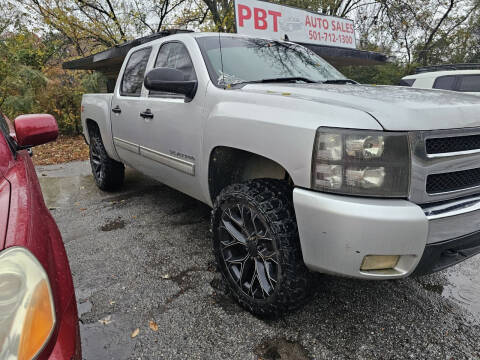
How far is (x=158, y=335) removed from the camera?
6.23 feet

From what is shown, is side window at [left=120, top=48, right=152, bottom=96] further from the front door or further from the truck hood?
the truck hood

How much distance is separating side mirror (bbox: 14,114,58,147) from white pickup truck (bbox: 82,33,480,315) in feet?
2.46

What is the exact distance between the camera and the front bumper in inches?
55.9

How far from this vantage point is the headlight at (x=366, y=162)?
4.74 feet

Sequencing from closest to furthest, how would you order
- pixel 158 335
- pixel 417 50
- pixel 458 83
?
pixel 158 335, pixel 458 83, pixel 417 50

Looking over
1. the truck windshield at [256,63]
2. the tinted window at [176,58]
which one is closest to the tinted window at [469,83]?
the truck windshield at [256,63]

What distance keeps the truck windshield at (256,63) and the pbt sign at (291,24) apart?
14.5 ft

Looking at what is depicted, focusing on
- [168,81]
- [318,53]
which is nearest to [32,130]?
[168,81]

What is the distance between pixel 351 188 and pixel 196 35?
208cm

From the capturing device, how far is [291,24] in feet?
29.8

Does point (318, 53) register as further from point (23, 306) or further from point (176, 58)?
point (23, 306)

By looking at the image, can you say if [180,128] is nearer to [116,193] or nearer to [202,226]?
[202,226]

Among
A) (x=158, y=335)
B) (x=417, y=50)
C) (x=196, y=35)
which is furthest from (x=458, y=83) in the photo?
(x=417, y=50)

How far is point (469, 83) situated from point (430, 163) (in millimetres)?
7041
